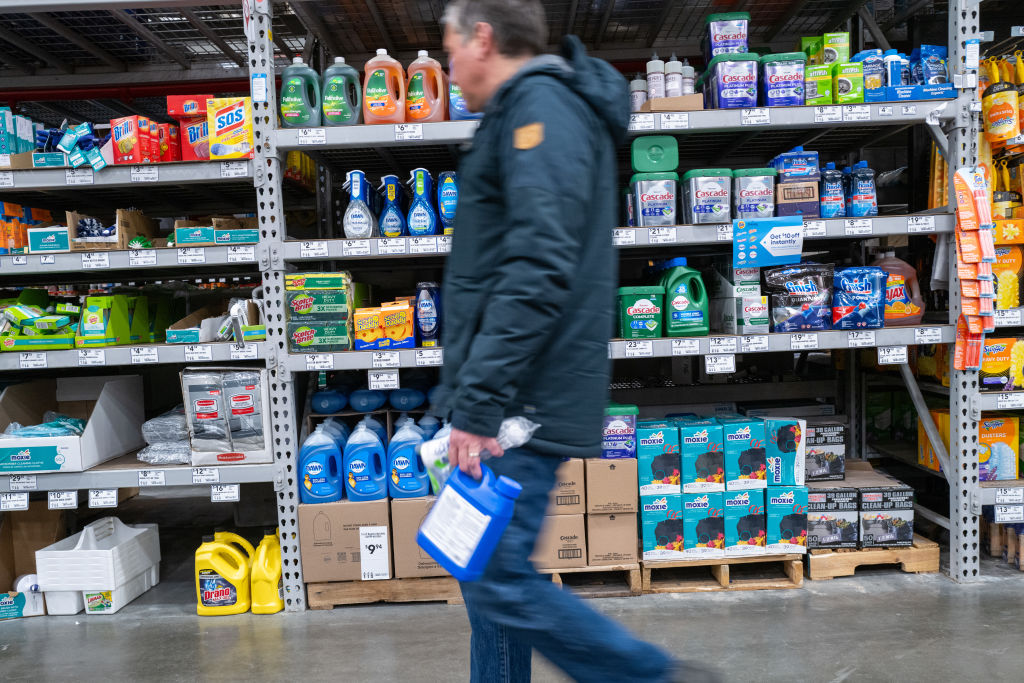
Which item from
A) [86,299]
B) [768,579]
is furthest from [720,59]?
[86,299]

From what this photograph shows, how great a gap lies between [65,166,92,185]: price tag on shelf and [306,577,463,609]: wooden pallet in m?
2.04

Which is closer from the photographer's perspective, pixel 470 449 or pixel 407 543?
pixel 470 449

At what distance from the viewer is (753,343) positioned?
3002 mm

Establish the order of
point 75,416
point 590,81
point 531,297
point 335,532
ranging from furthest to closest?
point 75,416 → point 335,532 → point 590,81 → point 531,297

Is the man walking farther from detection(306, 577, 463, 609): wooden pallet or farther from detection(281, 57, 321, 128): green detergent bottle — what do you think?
detection(281, 57, 321, 128): green detergent bottle

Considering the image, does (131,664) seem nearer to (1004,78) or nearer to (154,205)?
(154,205)

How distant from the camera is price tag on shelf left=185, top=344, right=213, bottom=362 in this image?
2.95 metres

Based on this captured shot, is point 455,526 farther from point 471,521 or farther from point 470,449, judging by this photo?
point 470,449

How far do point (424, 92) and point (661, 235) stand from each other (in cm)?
121

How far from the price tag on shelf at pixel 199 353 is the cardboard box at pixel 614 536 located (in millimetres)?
1831

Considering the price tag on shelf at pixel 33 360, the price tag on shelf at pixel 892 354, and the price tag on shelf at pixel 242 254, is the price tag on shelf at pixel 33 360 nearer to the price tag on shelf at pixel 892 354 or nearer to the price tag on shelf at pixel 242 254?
the price tag on shelf at pixel 242 254

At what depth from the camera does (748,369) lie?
4.17m

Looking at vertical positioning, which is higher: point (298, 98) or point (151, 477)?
point (298, 98)

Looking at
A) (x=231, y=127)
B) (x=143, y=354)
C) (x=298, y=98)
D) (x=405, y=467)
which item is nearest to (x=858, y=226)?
(x=405, y=467)
